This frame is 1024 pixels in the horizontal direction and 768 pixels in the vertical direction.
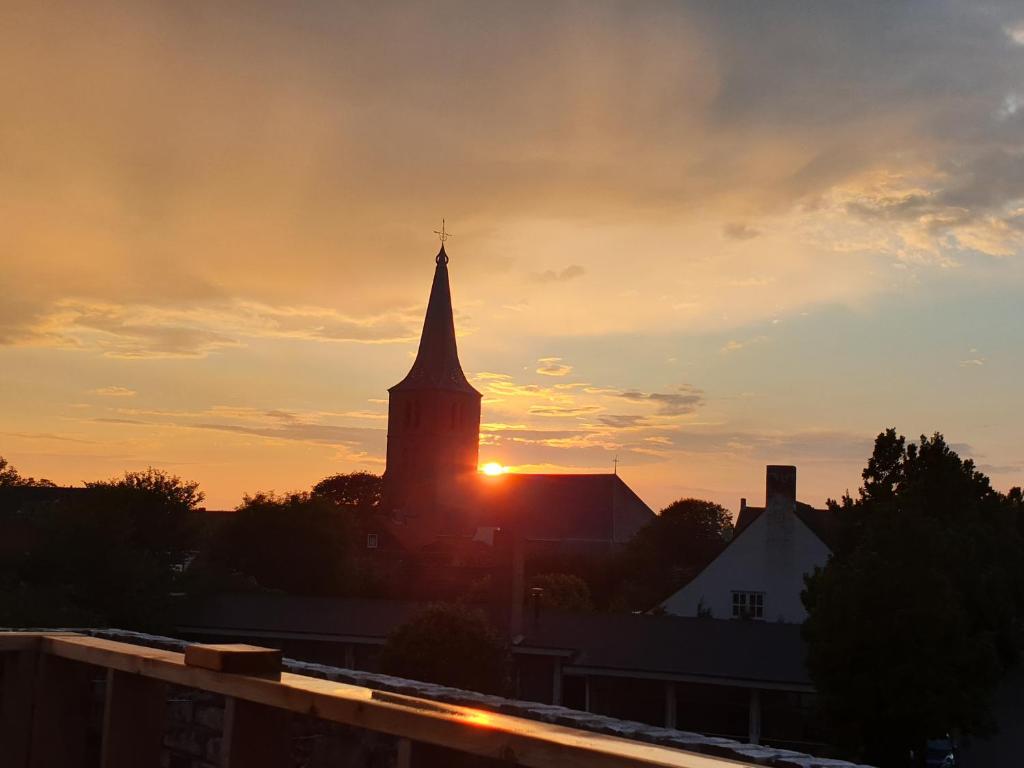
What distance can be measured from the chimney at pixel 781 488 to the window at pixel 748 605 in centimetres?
380

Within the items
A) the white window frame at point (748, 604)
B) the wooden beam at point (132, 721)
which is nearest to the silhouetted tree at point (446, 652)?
the white window frame at point (748, 604)

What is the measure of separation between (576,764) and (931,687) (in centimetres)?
2301

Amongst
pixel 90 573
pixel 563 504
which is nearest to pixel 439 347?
pixel 563 504

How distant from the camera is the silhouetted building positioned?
98875 mm

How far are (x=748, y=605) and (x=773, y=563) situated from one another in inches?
80.3

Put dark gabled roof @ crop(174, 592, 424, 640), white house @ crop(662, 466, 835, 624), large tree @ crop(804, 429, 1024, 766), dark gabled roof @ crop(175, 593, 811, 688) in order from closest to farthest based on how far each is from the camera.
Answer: large tree @ crop(804, 429, 1024, 766) < dark gabled roof @ crop(175, 593, 811, 688) < dark gabled roof @ crop(174, 592, 424, 640) < white house @ crop(662, 466, 835, 624)

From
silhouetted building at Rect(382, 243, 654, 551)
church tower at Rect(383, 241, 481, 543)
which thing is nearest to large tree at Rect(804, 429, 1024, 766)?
silhouetted building at Rect(382, 243, 654, 551)

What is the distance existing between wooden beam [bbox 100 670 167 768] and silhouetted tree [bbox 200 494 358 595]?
58.6m

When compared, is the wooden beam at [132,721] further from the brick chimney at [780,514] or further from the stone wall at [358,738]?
the brick chimney at [780,514]

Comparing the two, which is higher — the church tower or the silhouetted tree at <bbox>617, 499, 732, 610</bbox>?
the church tower

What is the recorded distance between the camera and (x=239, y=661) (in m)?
3.67

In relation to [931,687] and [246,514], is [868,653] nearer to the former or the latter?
[931,687]

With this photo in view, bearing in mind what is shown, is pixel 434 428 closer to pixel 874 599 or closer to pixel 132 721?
pixel 874 599

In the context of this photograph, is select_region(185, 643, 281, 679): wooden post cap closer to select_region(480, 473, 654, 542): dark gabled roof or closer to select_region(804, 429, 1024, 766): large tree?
select_region(804, 429, 1024, 766): large tree
